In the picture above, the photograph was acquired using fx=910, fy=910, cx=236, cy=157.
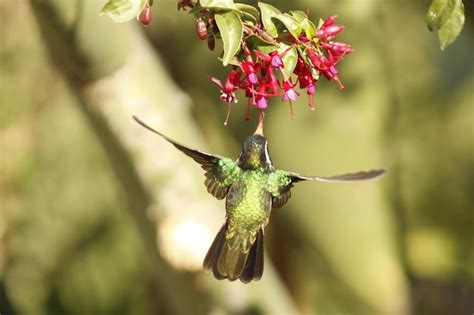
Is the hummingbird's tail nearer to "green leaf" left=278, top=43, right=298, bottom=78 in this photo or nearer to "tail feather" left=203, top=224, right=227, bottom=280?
"tail feather" left=203, top=224, right=227, bottom=280

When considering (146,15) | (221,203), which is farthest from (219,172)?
(221,203)

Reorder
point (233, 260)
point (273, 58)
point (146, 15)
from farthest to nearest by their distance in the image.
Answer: point (233, 260), point (146, 15), point (273, 58)

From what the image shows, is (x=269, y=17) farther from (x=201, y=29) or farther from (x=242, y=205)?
(x=242, y=205)

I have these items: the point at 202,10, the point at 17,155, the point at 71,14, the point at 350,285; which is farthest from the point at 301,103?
the point at 202,10

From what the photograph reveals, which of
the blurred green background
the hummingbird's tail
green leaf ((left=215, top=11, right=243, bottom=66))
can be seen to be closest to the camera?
green leaf ((left=215, top=11, right=243, bottom=66))

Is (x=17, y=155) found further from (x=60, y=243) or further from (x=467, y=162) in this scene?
(x=467, y=162)

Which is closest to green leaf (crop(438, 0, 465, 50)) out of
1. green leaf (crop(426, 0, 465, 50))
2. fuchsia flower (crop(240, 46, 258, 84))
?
green leaf (crop(426, 0, 465, 50))
